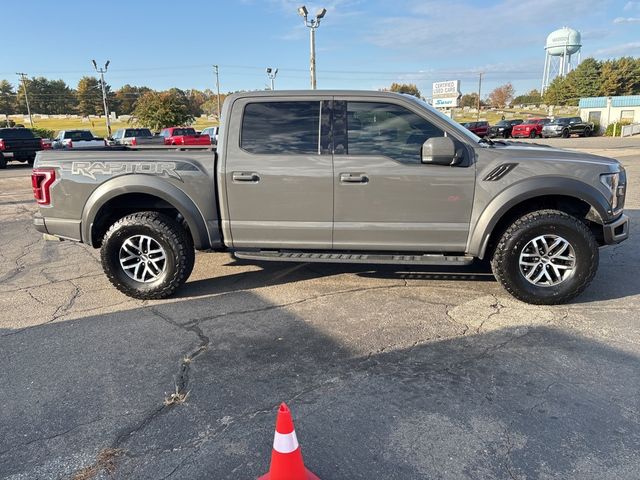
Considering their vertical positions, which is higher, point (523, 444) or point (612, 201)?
point (612, 201)

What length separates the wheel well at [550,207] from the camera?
442cm

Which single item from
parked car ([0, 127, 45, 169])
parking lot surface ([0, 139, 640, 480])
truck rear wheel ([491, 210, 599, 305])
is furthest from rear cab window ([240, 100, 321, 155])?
parked car ([0, 127, 45, 169])

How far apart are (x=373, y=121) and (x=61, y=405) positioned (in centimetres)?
337

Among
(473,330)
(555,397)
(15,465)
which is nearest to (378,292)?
(473,330)

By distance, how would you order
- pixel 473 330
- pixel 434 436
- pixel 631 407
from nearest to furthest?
pixel 434 436, pixel 631 407, pixel 473 330

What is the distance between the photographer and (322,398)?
2.96 m

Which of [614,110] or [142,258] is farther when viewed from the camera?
[614,110]

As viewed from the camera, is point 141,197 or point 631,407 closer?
point 631,407

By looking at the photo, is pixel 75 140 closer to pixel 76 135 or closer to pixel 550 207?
pixel 76 135

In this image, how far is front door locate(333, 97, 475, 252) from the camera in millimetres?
4277

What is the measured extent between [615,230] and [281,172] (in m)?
3.18

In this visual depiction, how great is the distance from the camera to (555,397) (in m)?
2.94

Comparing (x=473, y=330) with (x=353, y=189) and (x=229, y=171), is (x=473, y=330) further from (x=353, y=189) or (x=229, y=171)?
(x=229, y=171)

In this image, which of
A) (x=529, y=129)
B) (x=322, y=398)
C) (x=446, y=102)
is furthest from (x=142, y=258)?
(x=446, y=102)
